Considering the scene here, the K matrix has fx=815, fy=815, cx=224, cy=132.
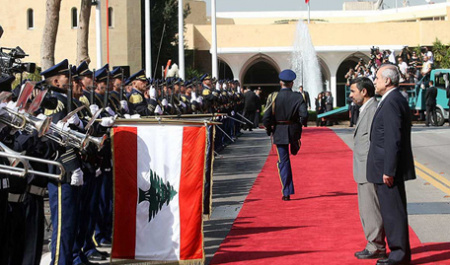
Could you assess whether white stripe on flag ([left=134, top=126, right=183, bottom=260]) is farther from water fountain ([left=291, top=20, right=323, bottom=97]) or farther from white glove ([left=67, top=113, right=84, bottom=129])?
water fountain ([left=291, top=20, right=323, bottom=97])

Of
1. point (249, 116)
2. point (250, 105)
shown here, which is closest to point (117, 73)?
point (250, 105)

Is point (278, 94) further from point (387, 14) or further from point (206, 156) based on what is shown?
point (387, 14)

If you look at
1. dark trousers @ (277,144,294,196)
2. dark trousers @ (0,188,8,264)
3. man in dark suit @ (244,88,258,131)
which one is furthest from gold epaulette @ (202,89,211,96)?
dark trousers @ (0,188,8,264)

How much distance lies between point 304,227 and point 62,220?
3.84 meters

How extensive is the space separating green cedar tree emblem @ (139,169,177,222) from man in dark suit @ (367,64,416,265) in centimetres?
202

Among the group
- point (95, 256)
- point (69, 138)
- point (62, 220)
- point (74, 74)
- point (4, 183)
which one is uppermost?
point (74, 74)

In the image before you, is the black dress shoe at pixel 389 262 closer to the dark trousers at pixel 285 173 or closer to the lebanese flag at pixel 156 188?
the lebanese flag at pixel 156 188

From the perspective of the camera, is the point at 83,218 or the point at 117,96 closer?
the point at 83,218

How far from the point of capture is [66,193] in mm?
7461

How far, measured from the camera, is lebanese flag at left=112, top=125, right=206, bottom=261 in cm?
788

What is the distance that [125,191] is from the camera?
313 inches

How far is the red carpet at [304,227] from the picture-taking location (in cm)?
855

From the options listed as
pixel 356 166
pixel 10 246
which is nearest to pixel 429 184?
pixel 356 166

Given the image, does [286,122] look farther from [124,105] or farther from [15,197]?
[15,197]
